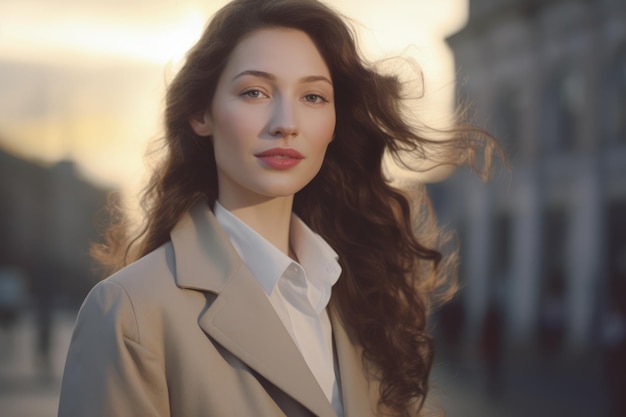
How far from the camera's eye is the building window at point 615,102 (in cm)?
2280

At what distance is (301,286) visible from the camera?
108 inches

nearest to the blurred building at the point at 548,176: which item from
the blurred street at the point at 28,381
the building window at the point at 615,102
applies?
the building window at the point at 615,102

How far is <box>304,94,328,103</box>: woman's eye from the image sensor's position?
2.68 metres

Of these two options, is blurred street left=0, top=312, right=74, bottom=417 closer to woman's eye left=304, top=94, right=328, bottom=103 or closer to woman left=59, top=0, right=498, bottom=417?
woman left=59, top=0, right=498, bottom=417

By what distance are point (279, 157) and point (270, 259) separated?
0.29 m

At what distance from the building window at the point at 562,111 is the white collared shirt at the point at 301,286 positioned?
888 inches

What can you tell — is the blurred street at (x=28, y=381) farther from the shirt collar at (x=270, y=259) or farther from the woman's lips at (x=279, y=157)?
the woman's lips at (x=279, y=157)

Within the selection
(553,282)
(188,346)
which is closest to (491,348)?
(553,282)

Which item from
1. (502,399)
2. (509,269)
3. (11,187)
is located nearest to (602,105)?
(509,269)

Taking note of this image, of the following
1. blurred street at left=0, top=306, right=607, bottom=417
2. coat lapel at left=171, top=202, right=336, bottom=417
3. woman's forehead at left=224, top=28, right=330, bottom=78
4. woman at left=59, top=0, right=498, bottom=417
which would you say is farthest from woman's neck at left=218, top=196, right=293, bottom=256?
blurred street at left=0, top=306, right=607, bottom=417

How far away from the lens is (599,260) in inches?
915

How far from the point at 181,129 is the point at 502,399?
42.6 feet

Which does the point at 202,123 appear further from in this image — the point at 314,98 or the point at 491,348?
the point at 491,348

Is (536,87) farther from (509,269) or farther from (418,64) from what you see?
(418,64)
